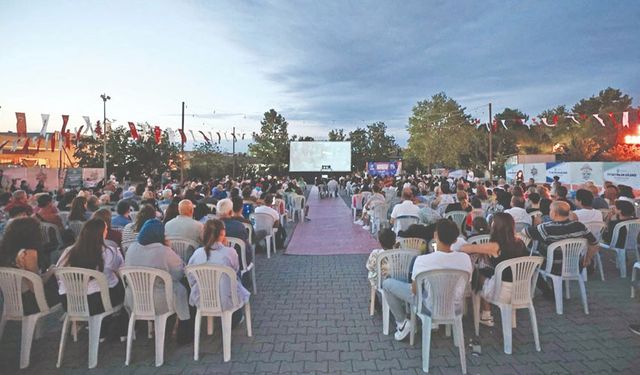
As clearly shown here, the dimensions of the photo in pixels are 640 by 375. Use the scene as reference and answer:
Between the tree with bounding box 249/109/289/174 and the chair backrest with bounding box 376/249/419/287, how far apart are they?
126 ft

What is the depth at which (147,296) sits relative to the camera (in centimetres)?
285

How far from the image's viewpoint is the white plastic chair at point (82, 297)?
110 inches

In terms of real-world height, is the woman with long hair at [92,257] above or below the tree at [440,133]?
below

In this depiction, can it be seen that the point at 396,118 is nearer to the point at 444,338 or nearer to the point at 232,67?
the point at 232,67

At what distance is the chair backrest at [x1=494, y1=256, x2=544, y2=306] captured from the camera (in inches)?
118

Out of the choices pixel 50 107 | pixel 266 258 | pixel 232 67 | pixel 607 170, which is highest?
pixel 232 67

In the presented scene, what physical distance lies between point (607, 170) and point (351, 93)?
2742cm

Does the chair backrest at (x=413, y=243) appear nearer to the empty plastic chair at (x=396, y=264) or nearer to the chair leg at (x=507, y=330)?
the empty plastic chair at (x=396, y=264)

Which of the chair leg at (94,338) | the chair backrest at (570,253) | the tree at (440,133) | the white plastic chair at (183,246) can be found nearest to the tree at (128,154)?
the white plastic chair at (183,246)

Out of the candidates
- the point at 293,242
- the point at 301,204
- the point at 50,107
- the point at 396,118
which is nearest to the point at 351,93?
the point at 396,118

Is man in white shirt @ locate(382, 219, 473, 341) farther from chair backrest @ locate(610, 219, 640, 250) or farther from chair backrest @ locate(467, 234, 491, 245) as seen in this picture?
chair backrest @ locate(610, 219, 640, 250)

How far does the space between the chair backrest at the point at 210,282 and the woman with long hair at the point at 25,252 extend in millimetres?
1266

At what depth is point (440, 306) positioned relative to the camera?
272 cm


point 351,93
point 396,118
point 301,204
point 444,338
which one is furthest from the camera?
point 396,118
